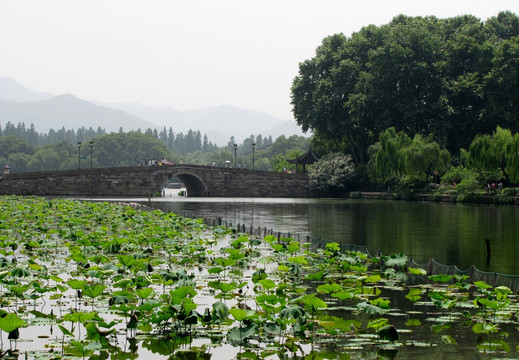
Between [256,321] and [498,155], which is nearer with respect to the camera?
[256,321]

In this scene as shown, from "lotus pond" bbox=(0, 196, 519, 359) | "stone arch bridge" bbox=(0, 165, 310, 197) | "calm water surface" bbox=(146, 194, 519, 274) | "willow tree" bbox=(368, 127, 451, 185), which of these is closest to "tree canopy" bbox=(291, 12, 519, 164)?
"willow tree" bbox=(368, 127, 451, 185)

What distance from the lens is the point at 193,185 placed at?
3275 inches

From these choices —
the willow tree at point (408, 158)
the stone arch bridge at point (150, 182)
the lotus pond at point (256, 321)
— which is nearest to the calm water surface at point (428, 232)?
the lotus pond at point (256, 321)

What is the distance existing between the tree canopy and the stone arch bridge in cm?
1022

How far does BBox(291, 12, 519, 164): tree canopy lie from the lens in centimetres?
6075

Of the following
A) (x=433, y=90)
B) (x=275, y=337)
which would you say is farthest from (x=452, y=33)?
(x=275, y=337)

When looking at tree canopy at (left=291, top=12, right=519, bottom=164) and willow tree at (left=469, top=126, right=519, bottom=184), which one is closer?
willow tree at (left=469, top=126, right=519, bottom=184)

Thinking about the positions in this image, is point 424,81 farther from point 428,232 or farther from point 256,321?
point 256,321

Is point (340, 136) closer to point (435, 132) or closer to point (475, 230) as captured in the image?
point (435, 132)

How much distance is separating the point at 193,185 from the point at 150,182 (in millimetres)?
10248

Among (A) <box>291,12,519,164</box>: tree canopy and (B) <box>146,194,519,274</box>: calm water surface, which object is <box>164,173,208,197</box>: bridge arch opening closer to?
(A) <box>291,12,519,164</box>: tree canopy

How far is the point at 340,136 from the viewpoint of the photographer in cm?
7269

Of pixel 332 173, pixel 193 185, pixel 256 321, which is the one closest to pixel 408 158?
pixel 332 173

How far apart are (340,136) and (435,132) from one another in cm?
1238
